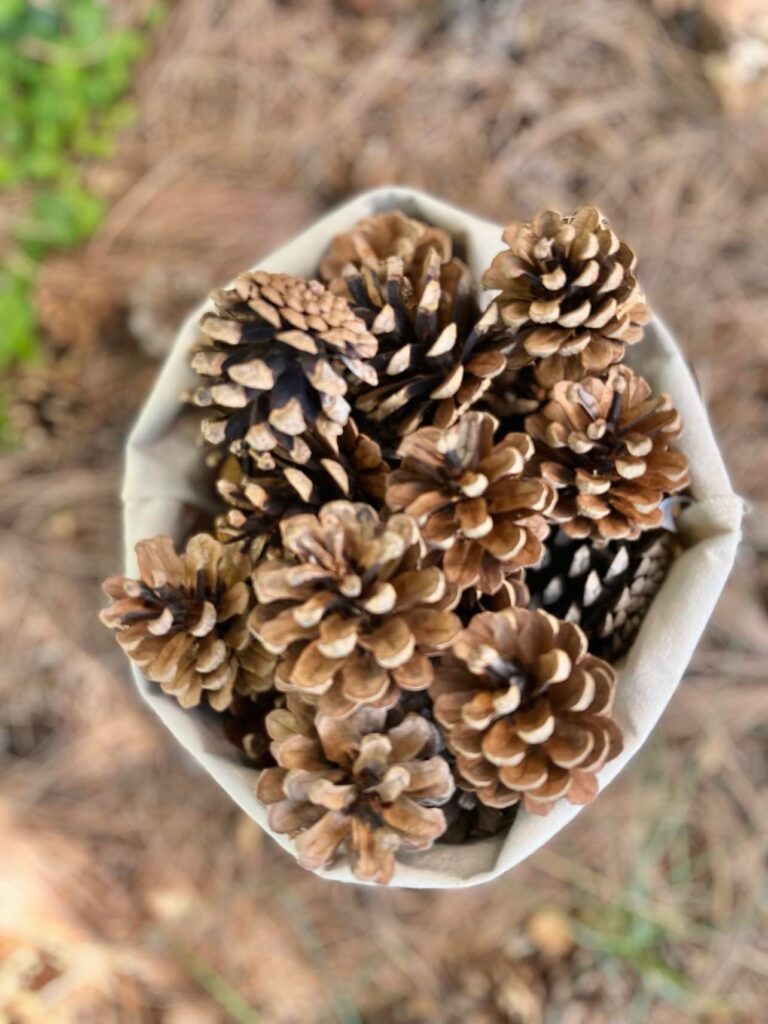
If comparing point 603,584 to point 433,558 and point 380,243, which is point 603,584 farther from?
Result: point 380,243

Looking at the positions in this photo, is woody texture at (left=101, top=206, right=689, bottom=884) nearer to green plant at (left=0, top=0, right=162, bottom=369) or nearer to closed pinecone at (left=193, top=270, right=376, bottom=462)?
closed pinecone at (left=193, top=270, right=376, bottom=462)

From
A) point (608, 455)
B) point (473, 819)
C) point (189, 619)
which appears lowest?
point (473, 819)

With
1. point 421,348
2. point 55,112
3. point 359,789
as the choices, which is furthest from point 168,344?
point 359,789

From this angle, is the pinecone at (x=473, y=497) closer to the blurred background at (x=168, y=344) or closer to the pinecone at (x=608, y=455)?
the pinecone at (x=608, y=455)

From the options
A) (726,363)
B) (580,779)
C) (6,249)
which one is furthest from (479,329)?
(6,249)

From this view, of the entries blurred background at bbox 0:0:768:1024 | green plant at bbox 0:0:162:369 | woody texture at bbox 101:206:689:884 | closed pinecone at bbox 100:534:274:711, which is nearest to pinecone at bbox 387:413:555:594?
woody texture at bbox 101:206:689:884

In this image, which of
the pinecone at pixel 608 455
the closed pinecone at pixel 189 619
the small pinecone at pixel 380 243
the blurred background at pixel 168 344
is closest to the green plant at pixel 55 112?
the blurred background at pixel 168 344

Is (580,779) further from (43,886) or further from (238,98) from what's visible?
(238,98)
